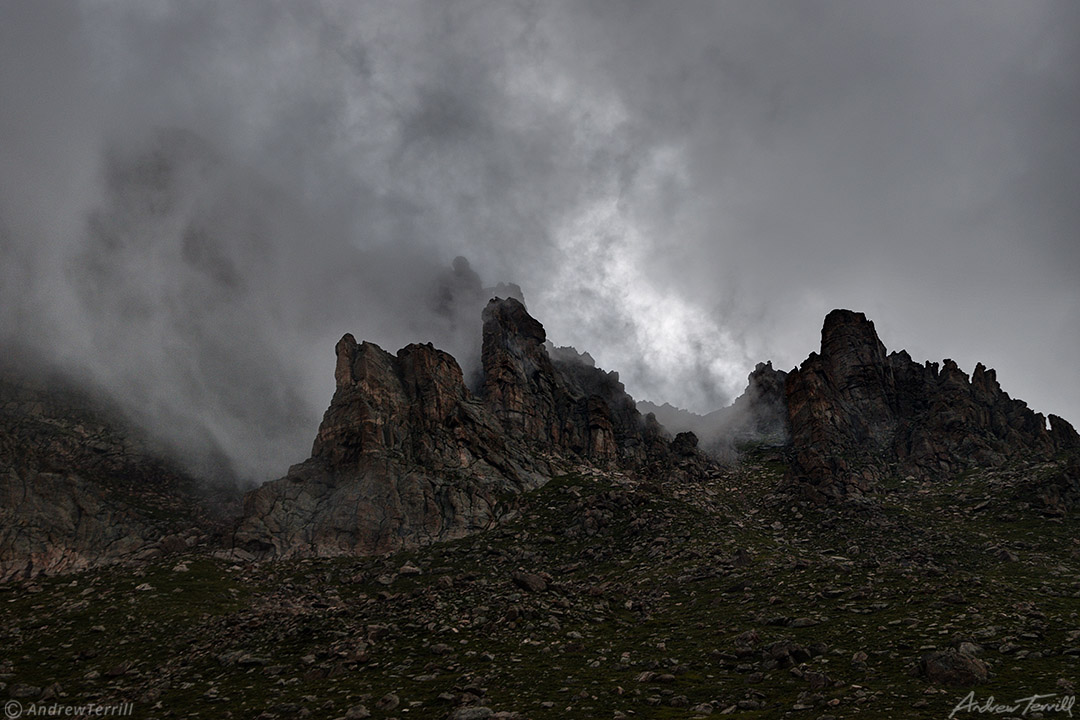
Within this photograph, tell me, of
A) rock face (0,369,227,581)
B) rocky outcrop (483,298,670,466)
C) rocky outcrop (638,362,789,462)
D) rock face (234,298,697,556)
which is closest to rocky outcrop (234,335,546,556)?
rock face (234,298,697,556)

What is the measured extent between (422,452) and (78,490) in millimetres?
52464

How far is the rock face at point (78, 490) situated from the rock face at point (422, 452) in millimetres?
15252

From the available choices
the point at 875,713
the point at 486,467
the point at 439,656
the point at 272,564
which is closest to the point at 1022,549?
the point at 875,713

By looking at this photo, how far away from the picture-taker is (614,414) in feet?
542

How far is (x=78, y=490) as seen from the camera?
276ft

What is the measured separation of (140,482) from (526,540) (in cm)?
7305

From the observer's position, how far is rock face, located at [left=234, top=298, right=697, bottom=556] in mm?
89688

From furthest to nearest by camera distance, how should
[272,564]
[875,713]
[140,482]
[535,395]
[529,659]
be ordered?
1. [535,395]
2. [140,482]
3. [272,564]
4. [529,659]
5. [875,713]

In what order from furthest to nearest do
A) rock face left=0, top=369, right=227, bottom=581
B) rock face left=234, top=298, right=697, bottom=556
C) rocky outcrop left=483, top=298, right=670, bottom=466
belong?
rocky outcrop left=483, top=298, right=670, bottom=466 < rock face left=234, top=298, right=697, bottom=556 < rock face left=0, top=369, right=227, bottom=581

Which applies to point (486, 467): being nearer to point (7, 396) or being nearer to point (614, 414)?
point (614, 414)

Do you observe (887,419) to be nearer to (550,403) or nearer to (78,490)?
(550,403)

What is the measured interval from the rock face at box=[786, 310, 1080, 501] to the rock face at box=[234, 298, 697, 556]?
3537cm
